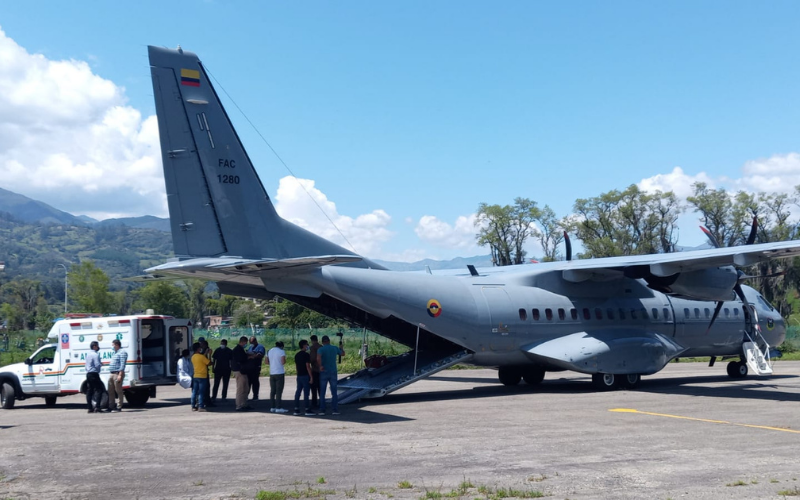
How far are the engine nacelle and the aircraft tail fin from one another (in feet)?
35.5

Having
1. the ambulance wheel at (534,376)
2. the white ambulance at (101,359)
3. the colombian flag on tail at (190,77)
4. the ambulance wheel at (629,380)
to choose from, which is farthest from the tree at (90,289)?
the ambulance wheel at (629,380)

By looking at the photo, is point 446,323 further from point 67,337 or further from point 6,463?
point 6,463

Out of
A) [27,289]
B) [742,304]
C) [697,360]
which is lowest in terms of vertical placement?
[697,360]

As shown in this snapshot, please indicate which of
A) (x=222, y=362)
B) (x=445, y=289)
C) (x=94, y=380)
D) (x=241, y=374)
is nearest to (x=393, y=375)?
(x=445, y=289)

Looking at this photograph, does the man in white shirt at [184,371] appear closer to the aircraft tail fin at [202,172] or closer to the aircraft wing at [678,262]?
the aircraft tail fin at [202,172]

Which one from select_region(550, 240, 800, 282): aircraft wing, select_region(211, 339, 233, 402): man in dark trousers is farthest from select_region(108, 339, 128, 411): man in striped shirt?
select_region(550, 240, 800, 282): aircraft wing

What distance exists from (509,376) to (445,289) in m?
5.28

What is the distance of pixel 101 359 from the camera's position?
1881 cm

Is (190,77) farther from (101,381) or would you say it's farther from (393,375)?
(393,375)

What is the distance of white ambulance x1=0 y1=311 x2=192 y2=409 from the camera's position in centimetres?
1848

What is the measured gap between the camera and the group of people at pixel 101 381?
1741cm

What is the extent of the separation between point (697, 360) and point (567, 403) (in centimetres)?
2521

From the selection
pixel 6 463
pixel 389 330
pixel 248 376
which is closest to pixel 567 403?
pixel 389 330

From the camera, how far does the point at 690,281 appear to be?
818 inches
